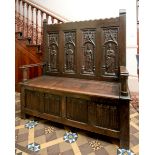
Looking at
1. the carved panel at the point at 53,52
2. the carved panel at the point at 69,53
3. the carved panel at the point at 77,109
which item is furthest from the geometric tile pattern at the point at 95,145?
the carved panel at the point at 53,52

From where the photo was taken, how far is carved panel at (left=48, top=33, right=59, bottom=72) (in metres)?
3.09

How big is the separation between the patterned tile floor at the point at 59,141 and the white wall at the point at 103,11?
199cm

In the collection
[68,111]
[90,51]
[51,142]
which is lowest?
[51,142]

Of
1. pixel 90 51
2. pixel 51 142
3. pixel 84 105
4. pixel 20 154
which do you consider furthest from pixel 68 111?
pixel 90 51

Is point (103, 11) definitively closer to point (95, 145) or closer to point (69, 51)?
point (69, 51)

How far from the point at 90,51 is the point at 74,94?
949 millimetres

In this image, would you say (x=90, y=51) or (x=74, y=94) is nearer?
(x=74, y=94)

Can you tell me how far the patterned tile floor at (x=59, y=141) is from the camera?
1.85m

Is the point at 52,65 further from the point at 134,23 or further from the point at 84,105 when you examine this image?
the point at 134,23

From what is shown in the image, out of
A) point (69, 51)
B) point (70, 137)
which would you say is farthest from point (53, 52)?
point (70, 137)

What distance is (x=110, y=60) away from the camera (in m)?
2.60

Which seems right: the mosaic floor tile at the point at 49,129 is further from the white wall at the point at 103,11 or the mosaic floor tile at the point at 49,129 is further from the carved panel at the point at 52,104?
the white wall at the point at 103,11
